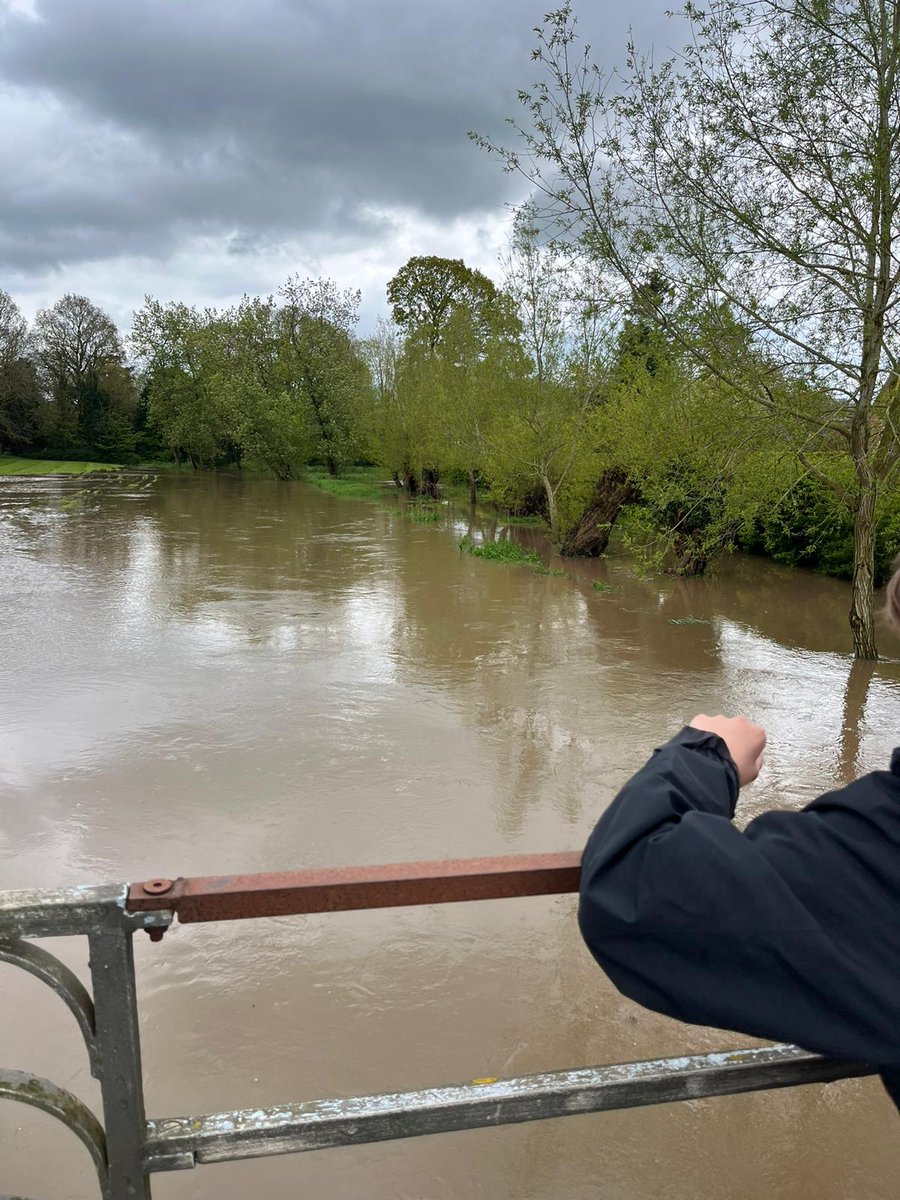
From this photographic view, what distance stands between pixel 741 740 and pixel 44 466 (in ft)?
184

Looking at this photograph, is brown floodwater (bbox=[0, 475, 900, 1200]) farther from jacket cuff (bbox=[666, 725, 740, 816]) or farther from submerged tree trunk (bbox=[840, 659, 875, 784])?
jacket cuff (bbox=[666, 725, 740, 816])

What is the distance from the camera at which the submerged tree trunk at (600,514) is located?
19578 mm

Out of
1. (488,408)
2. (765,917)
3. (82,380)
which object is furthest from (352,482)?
(765,917)

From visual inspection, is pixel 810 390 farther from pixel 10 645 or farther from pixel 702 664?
pixel 10 645

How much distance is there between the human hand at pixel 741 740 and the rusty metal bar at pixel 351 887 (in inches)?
13.0

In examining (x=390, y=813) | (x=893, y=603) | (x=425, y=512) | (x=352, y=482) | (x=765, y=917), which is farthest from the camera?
(x=352, y=482)

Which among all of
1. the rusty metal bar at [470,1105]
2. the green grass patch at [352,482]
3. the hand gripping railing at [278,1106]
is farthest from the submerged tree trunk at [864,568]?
the green grass patch at [352,482]

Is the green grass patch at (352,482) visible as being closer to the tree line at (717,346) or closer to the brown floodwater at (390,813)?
the tree line at (717,346)

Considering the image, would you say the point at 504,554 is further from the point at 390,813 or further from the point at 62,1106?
the point at 62,1106

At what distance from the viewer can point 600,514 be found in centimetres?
2011

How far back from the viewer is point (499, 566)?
58.6 ft

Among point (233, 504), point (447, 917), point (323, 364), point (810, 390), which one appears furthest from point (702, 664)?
point (323, 364)

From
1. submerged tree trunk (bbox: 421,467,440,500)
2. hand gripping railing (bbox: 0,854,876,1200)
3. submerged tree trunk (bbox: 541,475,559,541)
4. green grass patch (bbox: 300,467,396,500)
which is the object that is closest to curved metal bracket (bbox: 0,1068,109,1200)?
hand gripping railing (bbox: 0,854,876,1200)

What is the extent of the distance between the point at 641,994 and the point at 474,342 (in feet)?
88.1
